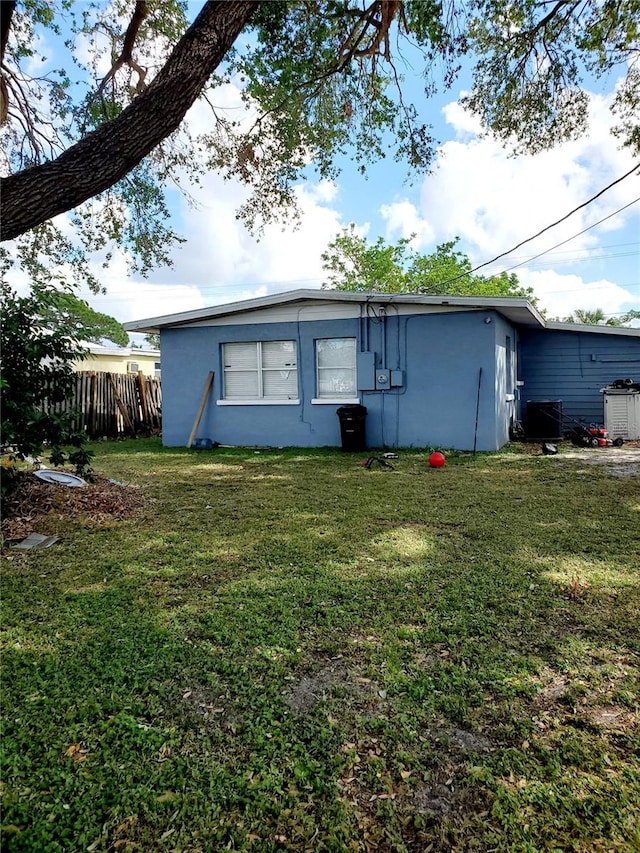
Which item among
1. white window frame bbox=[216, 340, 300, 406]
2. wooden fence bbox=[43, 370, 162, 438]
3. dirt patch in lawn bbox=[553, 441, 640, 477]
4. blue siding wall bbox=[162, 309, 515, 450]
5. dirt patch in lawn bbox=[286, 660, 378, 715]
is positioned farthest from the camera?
wooden fence bbox=[43, 370, 162, 438]

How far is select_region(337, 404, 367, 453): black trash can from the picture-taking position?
29.3 ft

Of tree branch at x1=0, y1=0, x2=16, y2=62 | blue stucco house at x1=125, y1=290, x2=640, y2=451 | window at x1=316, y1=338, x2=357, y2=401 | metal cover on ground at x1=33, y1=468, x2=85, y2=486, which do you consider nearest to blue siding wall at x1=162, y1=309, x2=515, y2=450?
blue stucco house at x1=125, y1=290, x2=640, y2=451

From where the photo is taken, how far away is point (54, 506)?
457 centimetres

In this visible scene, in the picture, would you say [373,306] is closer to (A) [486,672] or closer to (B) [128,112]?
(B) [128,112]

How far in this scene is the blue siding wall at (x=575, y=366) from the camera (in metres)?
11.5

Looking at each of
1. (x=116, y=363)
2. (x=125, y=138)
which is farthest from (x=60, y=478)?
(x=116, y=363)

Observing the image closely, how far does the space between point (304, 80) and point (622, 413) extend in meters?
9.14

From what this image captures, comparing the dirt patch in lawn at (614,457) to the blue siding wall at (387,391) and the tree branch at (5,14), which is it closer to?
the blue siding wall at (387,391)

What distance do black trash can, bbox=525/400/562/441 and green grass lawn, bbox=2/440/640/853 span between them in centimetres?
624

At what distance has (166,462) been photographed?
8375 mm

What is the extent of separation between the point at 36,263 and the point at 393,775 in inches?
412

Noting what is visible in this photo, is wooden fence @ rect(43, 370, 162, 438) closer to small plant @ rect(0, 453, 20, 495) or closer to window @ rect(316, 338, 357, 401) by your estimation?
window @ rect(316, 338, 357, 401)

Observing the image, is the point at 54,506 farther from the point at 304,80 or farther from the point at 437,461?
the point at 304,80

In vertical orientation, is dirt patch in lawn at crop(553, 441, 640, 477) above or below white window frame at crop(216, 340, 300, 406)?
below
